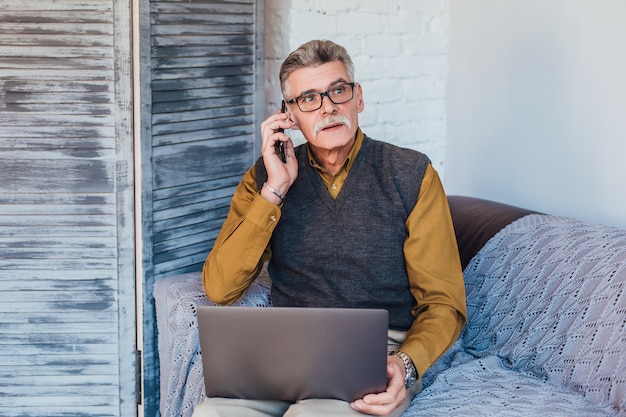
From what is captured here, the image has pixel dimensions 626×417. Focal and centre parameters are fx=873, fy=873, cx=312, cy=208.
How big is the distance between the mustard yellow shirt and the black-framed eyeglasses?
121 millimetres

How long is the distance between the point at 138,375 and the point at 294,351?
1.01 meters

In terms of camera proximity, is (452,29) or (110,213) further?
(452,29)

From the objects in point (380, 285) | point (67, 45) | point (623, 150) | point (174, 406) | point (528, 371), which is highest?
point (67, 45)

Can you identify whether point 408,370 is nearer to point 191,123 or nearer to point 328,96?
point 328,96

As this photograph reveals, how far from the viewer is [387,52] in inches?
120

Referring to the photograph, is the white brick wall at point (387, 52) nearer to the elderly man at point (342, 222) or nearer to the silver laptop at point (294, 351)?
the elderly man at point (342, 222)

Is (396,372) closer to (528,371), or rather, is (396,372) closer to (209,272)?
(528,371)

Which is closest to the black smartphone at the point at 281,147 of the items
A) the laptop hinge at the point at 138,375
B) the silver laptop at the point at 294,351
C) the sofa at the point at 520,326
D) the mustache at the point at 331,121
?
the mustache at the point at 331,121

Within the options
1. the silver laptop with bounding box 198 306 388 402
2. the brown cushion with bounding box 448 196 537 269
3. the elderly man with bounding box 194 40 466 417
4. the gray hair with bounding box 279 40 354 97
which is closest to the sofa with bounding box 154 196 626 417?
the brown cushion with bounding box 448 196 537 269

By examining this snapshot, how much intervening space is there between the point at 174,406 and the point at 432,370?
2.24 ft

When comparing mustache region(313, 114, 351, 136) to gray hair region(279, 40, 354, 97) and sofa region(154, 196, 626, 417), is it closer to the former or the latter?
gray hair region(279, 40, 354, 97)

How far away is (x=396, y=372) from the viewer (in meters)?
1.86

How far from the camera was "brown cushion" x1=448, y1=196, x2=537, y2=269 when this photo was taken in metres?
2.45

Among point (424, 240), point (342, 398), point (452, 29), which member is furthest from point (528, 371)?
point (452, 29)
